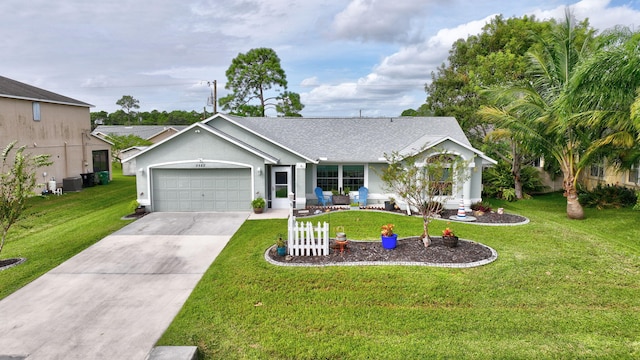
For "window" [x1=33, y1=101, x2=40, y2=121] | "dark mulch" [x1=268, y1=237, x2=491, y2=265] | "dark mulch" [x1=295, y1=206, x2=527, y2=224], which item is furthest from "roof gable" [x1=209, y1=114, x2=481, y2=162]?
"window" [x1=33, y1=101, x2=40, y2=121]

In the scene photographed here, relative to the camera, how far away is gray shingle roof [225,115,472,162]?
68.0 feet

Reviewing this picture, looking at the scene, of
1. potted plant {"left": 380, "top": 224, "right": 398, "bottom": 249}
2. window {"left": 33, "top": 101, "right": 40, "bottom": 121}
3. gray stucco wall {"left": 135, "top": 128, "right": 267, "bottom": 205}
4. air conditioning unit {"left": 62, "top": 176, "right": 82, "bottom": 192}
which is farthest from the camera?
air conditioning unit {"left": 62, "top": 176, "right": 82, "bottom": 192}

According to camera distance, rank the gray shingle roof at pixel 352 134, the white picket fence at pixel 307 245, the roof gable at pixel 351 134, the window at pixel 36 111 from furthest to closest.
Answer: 1. the window at pixel 36 111
2. the gray shingle roof at pixel 352 134
3. the roof gable at pixel 351 134
4. the white picket fence at pixel 307 245

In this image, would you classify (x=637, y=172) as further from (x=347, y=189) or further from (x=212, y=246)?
(x=212, y=246)

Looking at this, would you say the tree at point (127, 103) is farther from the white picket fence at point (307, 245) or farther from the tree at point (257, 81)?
the white picket fence at point (307, 245)

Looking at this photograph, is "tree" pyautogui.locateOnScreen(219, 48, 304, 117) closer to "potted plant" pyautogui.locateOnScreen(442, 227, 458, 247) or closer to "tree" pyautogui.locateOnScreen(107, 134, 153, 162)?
"tree" pyautogui.locateOnScreen(107, 134, 153, 162)

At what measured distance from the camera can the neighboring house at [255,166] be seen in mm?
18547

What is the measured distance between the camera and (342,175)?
20.7 metres

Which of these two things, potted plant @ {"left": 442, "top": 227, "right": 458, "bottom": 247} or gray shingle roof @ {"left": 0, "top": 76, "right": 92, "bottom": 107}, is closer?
potted plant @ {"left": 442, "top": 227, "right": 458, "bottom": 247}

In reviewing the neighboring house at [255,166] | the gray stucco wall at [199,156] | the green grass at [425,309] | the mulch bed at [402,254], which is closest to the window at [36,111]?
the neighboring house at [255,166]

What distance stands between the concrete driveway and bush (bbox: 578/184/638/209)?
17877mm

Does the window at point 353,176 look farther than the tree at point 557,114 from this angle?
Yes

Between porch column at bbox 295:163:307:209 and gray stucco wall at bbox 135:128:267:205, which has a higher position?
gray stucco wall at bbox 135:128:267:205

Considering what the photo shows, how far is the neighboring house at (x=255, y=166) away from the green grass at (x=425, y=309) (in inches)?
257
